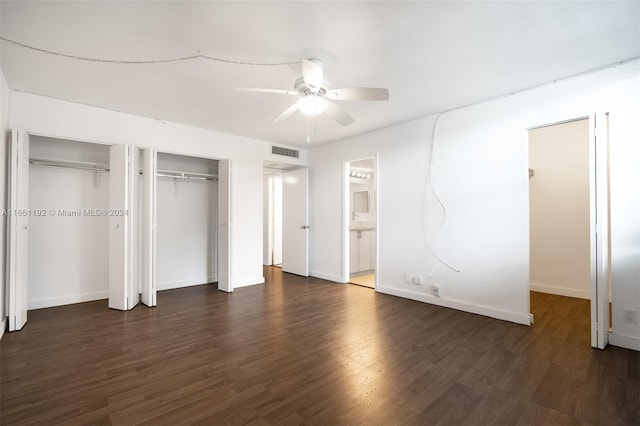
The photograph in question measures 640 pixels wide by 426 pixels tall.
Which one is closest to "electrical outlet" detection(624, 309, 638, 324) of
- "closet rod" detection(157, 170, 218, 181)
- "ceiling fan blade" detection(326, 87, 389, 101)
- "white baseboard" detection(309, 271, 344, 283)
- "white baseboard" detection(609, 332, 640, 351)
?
"white baseboard" detection(609, 332, 640, 351)

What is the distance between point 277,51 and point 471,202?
2863 mm

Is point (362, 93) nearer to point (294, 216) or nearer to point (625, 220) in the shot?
point (625, 220)

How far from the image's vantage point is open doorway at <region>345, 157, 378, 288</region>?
561 centimetres

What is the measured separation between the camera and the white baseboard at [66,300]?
3.69 m

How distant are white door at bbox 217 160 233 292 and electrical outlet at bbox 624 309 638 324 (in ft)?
15.6

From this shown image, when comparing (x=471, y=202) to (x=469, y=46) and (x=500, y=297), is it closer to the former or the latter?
(x=500, y=297)

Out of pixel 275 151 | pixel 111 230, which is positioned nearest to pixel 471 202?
pixel 275 151

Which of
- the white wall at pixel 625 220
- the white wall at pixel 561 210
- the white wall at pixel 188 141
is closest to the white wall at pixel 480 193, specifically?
the white wall at pixel 625 220

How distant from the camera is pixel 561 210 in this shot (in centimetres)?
448

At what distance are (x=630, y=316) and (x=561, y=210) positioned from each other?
2.35 metres

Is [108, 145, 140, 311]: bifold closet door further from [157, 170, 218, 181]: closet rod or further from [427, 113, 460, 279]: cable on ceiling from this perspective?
[427, 113, 460, 279]: cable on ceiling

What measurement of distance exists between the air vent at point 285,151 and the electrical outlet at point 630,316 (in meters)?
5.10

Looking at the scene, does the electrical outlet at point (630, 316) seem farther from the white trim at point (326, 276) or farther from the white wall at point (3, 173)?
the white wall at point (3, 173)

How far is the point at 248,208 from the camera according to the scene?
514 centimetres
